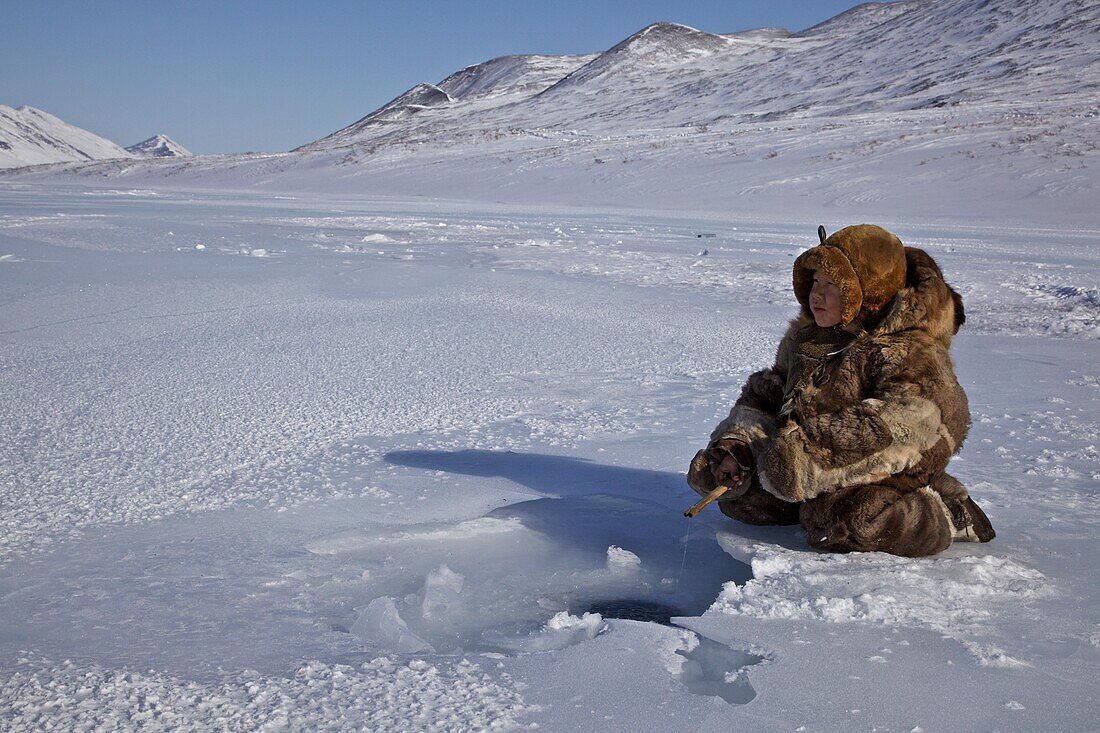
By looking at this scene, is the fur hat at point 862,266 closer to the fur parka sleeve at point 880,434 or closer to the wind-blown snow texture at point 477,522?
the fur parka sleeve at point 880,434

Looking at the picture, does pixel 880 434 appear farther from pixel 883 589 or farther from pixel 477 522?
pixel 477 522

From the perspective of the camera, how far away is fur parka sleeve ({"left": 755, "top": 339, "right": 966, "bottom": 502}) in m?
2.22

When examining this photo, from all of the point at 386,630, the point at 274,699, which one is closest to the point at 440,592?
the point at 386,630

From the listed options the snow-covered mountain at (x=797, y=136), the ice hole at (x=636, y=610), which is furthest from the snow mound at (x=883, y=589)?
the snow-covered mountain at (x=797, y=136)

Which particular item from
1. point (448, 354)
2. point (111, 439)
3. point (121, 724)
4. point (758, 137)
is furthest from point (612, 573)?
point (758, 137)

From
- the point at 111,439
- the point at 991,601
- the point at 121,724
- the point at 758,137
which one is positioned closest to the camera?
the point at 121,724

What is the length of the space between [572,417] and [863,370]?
→ 5.42ft

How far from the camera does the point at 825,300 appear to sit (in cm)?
241

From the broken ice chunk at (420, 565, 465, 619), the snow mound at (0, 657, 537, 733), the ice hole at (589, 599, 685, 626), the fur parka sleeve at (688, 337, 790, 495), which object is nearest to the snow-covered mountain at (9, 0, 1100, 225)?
the fur parka sleeve at (688, 337, 790, 495)

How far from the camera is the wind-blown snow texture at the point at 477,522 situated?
1.75 m

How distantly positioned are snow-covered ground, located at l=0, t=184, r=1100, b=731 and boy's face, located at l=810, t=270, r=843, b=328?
60 centimetres

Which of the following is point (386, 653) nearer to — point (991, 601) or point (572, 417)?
point (991, 601)

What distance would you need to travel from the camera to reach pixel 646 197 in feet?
77.7

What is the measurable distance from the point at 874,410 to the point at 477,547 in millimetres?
1106
